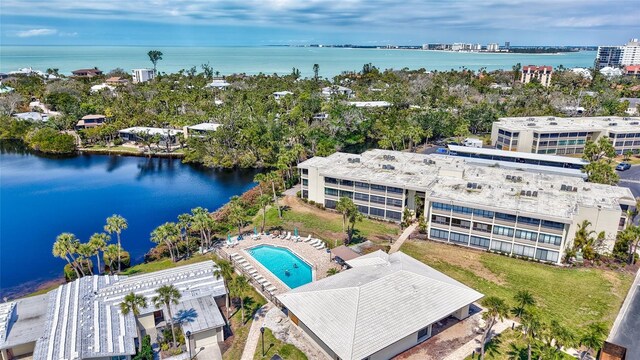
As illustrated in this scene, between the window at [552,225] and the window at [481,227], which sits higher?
the window at [552,225]

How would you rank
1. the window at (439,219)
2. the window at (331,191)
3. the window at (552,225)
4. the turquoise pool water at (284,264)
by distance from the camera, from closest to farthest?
the turquoise pool water at (284,264) < the window at (552,225) < the window at (439,219) < the window at (331,191)

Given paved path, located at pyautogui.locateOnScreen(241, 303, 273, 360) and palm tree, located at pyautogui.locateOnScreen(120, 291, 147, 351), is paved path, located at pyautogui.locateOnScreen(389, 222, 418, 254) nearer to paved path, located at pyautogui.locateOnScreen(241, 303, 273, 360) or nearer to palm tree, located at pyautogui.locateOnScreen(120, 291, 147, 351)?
paved path, located at pyautogui.locateOnScreen(241, 303, 273, 360)

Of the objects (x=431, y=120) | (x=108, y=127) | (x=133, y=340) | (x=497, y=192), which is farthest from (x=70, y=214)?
(x=431, y=120)

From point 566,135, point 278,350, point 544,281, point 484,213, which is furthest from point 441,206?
point 566,135

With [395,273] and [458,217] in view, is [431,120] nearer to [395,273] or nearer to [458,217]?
[458,217]

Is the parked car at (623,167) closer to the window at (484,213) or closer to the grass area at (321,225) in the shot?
the window at (484,213)

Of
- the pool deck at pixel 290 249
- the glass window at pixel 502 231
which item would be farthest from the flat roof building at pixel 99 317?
the glass window at pixel 502 231

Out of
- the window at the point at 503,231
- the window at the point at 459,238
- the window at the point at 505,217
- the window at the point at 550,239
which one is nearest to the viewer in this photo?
the window at the point at 550,239
